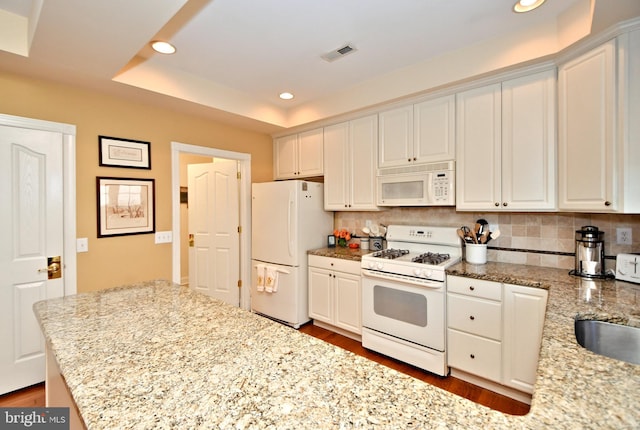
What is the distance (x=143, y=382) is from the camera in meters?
0.86

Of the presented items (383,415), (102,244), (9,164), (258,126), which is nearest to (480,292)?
(383,415)

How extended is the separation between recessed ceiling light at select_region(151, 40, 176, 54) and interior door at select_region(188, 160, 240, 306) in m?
1.58

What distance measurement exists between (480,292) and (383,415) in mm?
1813

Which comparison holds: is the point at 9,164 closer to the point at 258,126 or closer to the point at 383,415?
the point at 258,126

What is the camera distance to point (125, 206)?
2732 millimetres

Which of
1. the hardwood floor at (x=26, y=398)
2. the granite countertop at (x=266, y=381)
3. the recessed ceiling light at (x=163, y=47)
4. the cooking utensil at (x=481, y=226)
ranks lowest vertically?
the hardwood floor at (x=26, y=398)

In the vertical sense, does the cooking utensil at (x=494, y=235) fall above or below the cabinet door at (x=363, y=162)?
below

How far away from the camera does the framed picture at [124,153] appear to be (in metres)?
2.60

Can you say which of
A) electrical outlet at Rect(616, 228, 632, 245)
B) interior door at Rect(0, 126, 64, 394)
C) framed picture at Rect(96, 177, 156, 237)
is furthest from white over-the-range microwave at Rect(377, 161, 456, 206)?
interior door at Rect(0, 126, 64, 394)

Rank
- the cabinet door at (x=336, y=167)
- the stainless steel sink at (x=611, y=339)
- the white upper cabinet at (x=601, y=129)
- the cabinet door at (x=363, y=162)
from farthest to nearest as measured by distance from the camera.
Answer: the cabinet door at (x=336, y=167) < the cabinet door at (x=363, y=162) < the white upper cabinet at (x=601, y=129) < the stainless steel sink at (x=611, y=339)

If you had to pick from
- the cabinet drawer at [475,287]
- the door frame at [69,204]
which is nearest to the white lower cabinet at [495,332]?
the cabinet drawer at [475,287]

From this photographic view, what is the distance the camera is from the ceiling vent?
2.28 m

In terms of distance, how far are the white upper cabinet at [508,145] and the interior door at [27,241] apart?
3.28 m

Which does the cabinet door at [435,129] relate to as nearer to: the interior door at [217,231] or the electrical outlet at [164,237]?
the interior door at [217,231]
